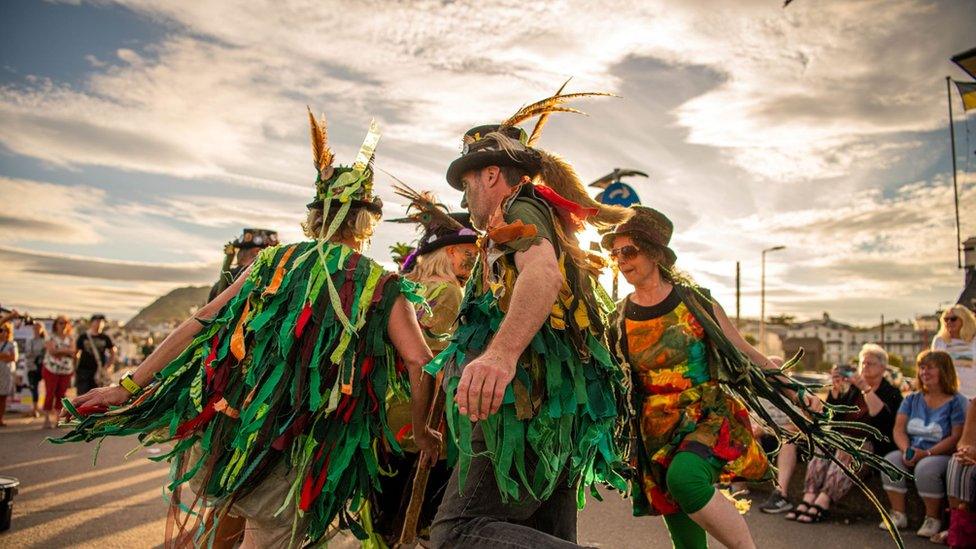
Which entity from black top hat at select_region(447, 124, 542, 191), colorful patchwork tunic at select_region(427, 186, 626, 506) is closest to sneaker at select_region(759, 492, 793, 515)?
colorful patchwork tunic at select_region(427, 186, 626, 506)

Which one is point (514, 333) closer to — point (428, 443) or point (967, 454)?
point (428, 443)

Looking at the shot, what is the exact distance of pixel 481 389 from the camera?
184 cm

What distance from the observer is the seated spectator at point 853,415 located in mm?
5688

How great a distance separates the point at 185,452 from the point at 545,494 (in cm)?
161

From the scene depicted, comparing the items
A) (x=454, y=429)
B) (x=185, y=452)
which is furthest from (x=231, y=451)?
(x=454, y=429)

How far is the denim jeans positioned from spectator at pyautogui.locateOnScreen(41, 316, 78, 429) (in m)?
10.2

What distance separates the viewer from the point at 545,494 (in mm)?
2059

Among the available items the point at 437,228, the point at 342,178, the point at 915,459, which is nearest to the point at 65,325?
the point at 437,228

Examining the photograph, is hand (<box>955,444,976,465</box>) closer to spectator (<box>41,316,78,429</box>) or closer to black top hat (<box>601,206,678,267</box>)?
black top hat (<box>601,206,678,267</box>)

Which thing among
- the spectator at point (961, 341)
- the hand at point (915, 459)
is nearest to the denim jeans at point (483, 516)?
the hand at point (915, 459)

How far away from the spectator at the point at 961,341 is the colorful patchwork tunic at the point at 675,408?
4.95 metres

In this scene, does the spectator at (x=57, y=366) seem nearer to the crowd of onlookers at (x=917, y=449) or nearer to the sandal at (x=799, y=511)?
the crowd of onlookers at (x=917, y=449)

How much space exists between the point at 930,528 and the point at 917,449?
63 cm

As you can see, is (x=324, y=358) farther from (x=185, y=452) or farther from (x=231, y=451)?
(x=185, y=452)
